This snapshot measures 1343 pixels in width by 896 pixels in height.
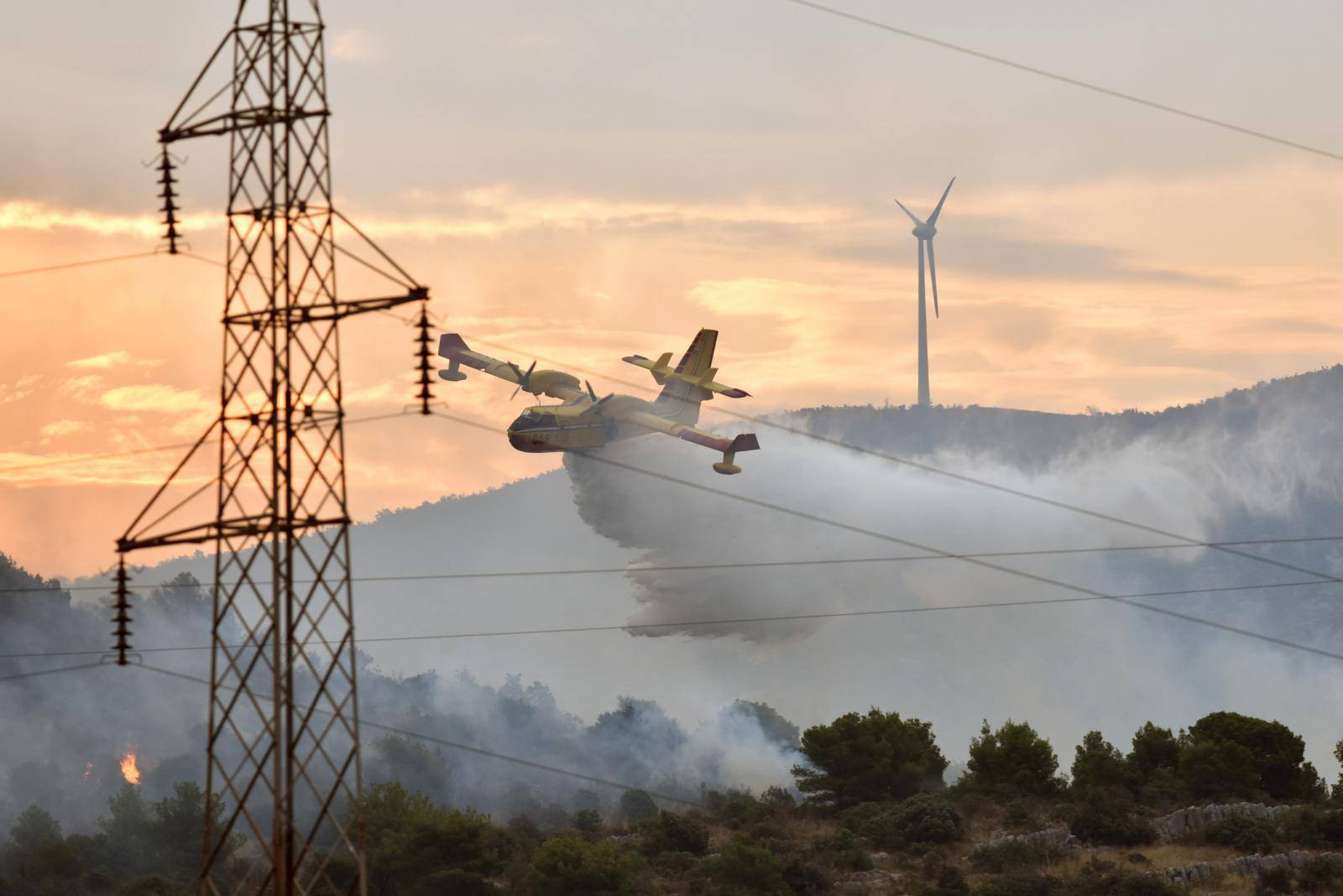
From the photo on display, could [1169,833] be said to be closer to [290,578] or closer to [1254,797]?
[1254,797]

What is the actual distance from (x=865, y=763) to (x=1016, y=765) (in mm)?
12836

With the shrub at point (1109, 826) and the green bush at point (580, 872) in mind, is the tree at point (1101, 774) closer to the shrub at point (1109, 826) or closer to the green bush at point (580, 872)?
the shrub at point (1109, 826)

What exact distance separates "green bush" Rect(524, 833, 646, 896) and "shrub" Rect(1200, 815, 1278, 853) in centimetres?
4145

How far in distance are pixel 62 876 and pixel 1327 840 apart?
290ft

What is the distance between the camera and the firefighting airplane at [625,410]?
461 feet

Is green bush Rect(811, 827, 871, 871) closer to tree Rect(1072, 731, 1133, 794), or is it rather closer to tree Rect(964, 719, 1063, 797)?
tree Rect(964, 719, 1063, 797)

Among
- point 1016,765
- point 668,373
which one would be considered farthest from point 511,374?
point 1016,765

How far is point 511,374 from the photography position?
166m

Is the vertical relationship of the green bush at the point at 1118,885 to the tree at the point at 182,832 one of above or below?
below

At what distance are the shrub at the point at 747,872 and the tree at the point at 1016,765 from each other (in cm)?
4261

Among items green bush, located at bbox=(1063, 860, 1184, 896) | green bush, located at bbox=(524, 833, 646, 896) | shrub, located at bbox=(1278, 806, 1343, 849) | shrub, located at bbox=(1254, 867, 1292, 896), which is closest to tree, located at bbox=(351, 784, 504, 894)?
green bush, located at bbox=(524, 833, 646, 896)

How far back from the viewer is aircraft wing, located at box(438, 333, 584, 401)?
15938 centimetres

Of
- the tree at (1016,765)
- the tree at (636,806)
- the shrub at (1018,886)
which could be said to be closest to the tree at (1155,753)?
the tree at (1016,765)

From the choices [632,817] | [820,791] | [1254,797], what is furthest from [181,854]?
[1254,797]
